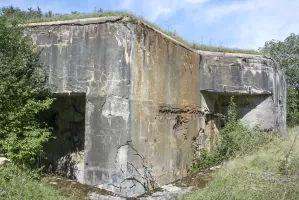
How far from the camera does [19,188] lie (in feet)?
14.3

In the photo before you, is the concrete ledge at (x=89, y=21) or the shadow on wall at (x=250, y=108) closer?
the concrete ledge at (x=89, y=21)

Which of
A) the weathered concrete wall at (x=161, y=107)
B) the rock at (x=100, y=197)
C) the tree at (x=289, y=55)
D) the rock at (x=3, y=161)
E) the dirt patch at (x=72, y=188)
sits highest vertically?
the tree at (x=289, y=55)

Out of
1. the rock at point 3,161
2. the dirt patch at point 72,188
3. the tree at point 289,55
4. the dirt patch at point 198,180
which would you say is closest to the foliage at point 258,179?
the dirt patch at point 198,180

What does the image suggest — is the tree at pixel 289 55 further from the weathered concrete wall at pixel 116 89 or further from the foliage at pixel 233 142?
the weathered concrete wall at pixel 116 89

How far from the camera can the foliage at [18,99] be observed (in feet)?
17.5

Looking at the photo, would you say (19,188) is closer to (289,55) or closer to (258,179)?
(258,179)

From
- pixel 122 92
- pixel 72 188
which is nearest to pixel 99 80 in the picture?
pixel 122 92

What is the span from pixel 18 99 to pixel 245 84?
18.3 ft

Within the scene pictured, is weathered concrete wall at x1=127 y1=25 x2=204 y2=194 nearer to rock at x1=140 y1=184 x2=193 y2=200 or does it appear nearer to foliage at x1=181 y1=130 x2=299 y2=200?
rock at x1=140 y1=184 x2=193 y2=200

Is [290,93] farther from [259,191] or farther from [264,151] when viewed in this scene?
[259,191]

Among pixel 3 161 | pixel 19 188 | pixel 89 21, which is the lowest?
pixel 19 188

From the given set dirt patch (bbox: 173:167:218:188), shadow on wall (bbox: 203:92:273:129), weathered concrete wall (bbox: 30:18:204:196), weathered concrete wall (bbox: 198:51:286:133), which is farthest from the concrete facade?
shadow on wall (bbox: 203:92:273:129)

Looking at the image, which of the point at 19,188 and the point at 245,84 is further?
the point at 245,84

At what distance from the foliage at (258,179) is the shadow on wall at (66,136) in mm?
2762
